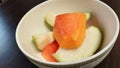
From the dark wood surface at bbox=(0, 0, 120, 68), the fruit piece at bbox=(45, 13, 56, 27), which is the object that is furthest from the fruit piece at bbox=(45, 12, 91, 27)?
the dark wood surface at bbox=(0, 0, 120, 68)

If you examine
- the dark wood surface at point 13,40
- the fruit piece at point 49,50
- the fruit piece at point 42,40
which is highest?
the fruit piece at point 42,40

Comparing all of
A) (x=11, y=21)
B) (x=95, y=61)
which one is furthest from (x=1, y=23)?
(x=95, y=61)

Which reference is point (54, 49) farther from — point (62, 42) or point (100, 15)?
point (100, 15)

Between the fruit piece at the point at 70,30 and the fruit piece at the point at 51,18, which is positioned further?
the fruit piece at the point at 51,18

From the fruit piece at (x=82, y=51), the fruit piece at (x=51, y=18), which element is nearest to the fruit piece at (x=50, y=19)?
the fruit piece at (x=51, y=18)

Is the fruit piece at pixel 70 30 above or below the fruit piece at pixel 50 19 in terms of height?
above

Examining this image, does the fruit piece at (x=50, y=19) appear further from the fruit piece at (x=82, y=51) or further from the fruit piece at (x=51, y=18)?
the fruit piece at (x=82, y=51)

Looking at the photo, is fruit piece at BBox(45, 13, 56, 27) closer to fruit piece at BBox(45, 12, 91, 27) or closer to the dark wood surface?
fruit piece at BBox(45, 12, 91, 27)
